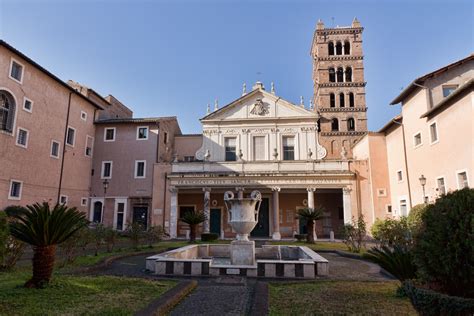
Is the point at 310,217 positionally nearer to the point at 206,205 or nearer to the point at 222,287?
the point at 206,205

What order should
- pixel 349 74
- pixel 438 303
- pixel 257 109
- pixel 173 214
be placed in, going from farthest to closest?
1. pixel 349 74
2. pixel 257 109
3. pixel 173 214
4. pixel 438 303

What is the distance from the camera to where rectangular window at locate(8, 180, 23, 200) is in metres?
20.2

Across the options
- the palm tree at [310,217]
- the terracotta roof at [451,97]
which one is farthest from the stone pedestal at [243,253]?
the terracotta roof at [451,97]

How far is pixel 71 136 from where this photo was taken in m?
26.3

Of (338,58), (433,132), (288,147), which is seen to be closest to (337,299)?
(433,132)

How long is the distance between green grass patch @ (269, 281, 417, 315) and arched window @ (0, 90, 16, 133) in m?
20.4

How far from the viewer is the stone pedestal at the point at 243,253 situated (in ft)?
33.6

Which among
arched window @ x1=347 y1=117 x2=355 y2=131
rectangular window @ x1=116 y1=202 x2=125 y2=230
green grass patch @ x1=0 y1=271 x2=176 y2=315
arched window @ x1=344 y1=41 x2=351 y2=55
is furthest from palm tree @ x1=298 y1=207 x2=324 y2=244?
arched window @ x1=344 y1=41 x2=351 y2=55

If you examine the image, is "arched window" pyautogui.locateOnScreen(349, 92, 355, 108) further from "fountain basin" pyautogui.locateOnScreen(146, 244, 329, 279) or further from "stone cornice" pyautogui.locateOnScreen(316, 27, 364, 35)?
"fountain basin" pyautogui.locateOnScreen(146, 244, 329, 279)

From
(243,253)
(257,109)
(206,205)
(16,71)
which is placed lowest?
(243,253)

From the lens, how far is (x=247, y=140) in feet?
93.6

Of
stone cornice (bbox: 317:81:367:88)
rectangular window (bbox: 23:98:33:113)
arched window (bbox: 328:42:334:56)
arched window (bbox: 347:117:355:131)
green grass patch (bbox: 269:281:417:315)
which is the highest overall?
arched window (bbox: 328:42:334:56)

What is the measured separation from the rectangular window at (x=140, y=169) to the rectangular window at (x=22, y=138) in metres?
8.63

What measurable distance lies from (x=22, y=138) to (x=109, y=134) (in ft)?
27.4
